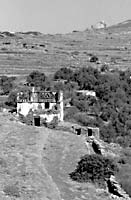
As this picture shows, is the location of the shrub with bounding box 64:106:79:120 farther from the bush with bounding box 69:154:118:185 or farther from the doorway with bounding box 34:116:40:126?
the bush with bounding box 69:154:118:185

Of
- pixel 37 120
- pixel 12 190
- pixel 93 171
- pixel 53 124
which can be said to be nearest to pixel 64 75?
pixel 37 120

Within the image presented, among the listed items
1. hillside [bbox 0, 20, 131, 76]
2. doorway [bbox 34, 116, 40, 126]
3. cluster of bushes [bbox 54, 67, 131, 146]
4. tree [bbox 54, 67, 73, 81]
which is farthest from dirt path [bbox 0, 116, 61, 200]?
hillside [bbox 0, 20, 131, 76]

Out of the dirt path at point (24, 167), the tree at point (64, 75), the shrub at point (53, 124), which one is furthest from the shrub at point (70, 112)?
the dirt path at point (24, 167)

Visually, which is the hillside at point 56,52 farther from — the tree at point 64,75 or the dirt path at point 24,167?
the dirt path at point 24,167

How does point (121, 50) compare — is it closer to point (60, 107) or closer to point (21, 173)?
point (60, 107)

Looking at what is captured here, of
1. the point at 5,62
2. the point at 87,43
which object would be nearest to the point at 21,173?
the point at 5,62

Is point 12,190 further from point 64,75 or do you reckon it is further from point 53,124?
point 64,75
